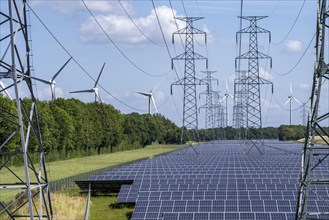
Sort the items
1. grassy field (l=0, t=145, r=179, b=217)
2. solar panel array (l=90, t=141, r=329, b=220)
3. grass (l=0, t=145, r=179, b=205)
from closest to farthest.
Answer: solar panel array (l=90, t=141, r=329, b=220) → grass (l=0, t=145, r=179, b=205) → grassy field (l=0, t=145, r=179, b=217)

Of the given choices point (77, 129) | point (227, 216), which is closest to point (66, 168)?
Result: point (77, 129)

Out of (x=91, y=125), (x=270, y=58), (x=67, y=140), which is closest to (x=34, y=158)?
(x=67, y=140)

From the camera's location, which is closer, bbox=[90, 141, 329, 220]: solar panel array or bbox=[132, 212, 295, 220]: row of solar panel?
bbox=[132, 212, 295, 220]: row of solar panel

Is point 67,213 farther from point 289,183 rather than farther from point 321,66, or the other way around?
point 321,66

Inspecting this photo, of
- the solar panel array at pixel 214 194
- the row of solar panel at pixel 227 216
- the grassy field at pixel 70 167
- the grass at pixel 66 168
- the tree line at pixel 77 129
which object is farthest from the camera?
the tree line at pixel 77 129

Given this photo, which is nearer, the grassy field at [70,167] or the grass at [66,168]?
the grass at [66,168]

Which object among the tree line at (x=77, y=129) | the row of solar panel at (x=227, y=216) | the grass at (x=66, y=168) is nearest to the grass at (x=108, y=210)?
the grass at (x=66, y=168)

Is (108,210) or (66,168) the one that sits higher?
(66,168)

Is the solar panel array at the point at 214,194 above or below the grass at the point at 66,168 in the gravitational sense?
below

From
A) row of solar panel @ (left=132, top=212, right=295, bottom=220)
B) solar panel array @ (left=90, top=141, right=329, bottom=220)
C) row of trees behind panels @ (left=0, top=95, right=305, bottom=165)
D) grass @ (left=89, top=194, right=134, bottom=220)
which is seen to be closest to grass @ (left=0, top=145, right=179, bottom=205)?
row of trees behind panels @ (left=0, top=95, right=305, bottom=165)

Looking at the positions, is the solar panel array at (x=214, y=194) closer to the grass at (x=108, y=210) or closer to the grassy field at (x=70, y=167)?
the grass at (x=108, y=210)

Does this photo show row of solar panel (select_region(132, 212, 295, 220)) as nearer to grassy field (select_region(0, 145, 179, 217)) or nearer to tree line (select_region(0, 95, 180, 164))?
grassy field (select_region(0, 145, 179, 217))

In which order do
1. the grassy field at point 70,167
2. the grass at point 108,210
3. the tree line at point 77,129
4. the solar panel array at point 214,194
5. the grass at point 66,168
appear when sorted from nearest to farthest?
the solar panel array at point 214,194 → the grass at point 108,210 → the grass at point 66,168 → the grassy field at point 70,167 → the tree line at point 77,129

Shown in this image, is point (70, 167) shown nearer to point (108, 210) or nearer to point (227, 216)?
point (108, 210)
